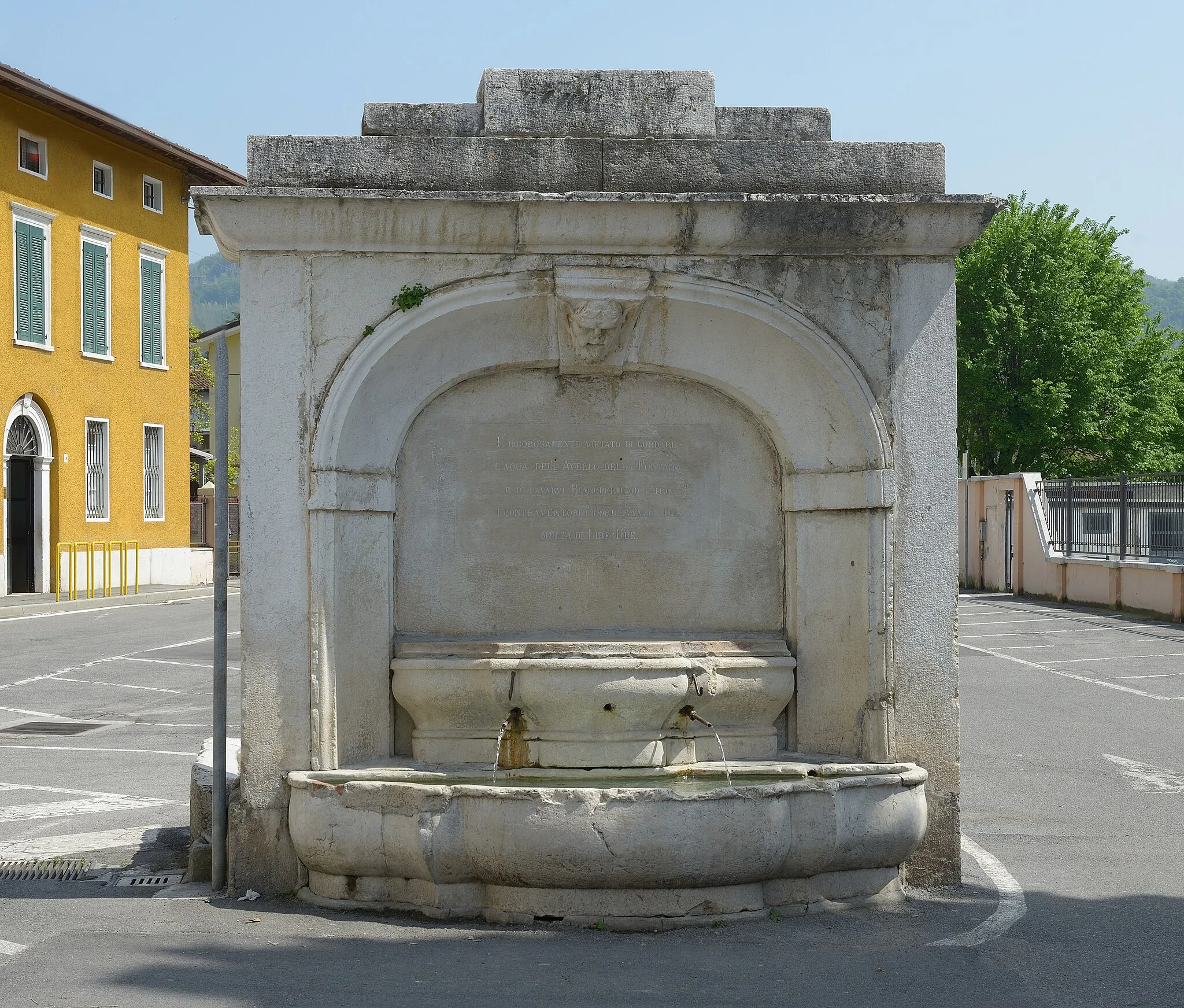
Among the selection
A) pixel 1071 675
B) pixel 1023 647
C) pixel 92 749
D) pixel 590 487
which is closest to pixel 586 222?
pixel 590 487

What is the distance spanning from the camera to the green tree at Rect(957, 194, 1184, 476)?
4434cm

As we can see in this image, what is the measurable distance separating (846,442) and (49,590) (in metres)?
24.3

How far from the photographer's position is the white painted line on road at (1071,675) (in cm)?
1417

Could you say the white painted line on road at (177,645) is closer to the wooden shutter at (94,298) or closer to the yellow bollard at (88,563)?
the yellow bollard at (88,563)

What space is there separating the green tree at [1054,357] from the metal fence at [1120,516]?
55.9ft

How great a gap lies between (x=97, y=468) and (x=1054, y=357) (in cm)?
2933

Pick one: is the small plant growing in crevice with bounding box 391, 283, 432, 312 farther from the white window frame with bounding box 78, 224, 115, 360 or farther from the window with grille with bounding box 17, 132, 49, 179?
the white window frame with bounding box 78, 224, 115, 360

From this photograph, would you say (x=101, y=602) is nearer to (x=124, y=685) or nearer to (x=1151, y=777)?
(x=124, y=685)

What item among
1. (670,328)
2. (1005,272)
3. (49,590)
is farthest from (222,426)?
(1005,272)

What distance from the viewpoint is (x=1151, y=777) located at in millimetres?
9539

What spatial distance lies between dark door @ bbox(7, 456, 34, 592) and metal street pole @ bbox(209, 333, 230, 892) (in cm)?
2286

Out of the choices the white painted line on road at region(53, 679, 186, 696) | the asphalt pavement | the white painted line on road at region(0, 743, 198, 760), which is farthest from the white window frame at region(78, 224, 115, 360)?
the asphalt pavement

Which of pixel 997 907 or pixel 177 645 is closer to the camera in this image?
pixel 997 907

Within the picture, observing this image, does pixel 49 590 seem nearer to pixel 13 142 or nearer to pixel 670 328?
pixel 13 142
